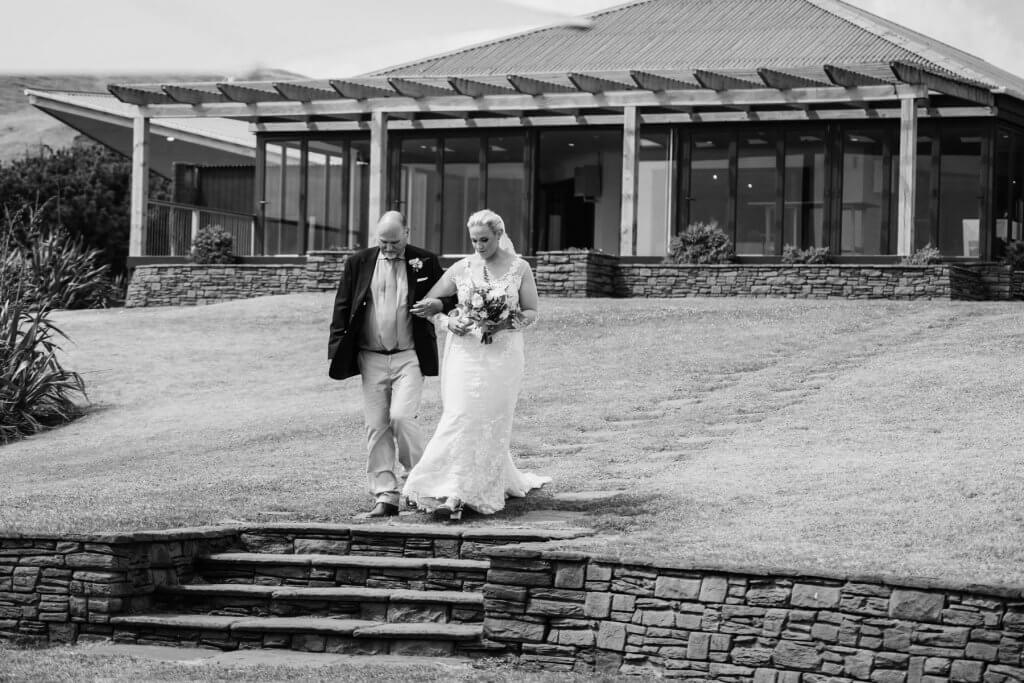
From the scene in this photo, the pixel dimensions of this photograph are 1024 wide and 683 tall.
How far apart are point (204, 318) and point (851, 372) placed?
39.6ft

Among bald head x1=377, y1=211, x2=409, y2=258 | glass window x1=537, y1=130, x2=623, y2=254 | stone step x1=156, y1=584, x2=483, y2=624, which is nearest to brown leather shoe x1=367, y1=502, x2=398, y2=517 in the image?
stone step x1=156, y1=584, x2=483, y2=624

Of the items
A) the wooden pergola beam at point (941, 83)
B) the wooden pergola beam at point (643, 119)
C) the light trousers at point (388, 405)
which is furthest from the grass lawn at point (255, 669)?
the wooden pergola beam at point (643, 119)

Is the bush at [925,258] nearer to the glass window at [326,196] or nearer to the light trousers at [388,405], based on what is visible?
the glass window at [326,196]

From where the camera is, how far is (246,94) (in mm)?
27906

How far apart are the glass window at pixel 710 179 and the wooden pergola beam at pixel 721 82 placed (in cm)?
272

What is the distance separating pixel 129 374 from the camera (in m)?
18.7

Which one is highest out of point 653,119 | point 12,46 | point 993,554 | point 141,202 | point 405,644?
point 653,119

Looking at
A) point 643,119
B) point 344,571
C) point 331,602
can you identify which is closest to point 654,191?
point 643,119

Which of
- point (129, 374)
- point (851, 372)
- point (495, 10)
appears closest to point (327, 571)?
point (495, 10)

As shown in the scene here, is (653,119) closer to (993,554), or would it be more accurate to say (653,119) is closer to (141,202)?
(141,202)

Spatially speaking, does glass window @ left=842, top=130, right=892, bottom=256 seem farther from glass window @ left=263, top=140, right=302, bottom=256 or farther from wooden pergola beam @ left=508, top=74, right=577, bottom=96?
glass window @ left=263, top=140, right=302, bottom=256

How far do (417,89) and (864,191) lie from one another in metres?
8.87

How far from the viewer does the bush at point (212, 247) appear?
27914 mm

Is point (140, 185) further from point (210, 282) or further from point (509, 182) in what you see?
point (509, 182)
